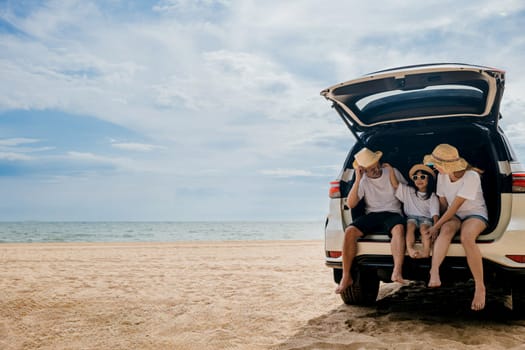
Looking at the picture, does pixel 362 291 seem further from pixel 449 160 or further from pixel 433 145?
pixel 433 145

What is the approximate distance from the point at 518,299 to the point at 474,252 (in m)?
0.68

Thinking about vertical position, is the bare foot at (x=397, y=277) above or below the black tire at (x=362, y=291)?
above

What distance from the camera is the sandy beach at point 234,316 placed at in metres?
4.04

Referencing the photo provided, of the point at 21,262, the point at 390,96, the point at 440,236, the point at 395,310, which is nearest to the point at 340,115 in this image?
the point at 390,96

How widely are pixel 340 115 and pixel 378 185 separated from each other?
0.82m

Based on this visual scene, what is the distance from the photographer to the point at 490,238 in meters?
4.04

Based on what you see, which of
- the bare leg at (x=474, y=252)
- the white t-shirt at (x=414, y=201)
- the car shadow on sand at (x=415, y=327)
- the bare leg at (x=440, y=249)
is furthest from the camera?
the white t-shirt at (x=414, y=201)

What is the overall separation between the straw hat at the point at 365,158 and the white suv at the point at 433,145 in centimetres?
17

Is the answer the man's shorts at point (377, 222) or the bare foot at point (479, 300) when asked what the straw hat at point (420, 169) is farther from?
the bare foot at point (479, 300)

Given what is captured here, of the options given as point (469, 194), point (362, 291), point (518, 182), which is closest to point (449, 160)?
point (469, 194)

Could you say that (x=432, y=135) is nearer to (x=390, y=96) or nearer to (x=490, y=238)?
(x=390, y=96)

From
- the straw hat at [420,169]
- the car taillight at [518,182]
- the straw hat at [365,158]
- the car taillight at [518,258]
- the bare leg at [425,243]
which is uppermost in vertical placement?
the straw hat at [365,158]

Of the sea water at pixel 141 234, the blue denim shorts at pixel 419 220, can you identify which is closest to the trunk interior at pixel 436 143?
the blue denim shorts at pixel 419 220

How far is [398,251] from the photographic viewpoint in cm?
427
